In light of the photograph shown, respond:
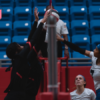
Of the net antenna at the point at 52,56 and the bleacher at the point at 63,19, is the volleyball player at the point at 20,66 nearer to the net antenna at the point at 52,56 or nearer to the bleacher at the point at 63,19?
the net antenna at the point at 52,56

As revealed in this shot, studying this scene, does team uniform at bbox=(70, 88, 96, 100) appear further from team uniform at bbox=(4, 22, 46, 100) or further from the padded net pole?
the padded net pole

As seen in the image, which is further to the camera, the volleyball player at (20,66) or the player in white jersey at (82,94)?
the player in white jersey at (82,94)

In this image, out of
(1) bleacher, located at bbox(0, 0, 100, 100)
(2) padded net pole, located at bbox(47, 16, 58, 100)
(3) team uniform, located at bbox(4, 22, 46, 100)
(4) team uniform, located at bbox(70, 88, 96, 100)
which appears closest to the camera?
(2) padded net pole, located at bbox(47, 16, 58, 100)

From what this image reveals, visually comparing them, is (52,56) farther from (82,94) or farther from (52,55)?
(82,94)

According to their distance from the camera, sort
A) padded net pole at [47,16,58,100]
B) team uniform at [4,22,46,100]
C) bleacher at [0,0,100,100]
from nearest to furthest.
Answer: padded net pole at [47,16,58,100] < team uniform at [4,22,46,100] < bleacher at [0,0,100,100]

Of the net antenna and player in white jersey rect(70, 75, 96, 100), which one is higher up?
the net antenna

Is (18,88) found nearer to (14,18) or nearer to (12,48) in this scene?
(12,48)

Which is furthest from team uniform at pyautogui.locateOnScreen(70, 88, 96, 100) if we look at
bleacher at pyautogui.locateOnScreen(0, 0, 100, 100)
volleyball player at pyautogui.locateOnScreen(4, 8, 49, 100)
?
bleacher at pyautogui.locateOnScreen(0, 0, 100, 100)

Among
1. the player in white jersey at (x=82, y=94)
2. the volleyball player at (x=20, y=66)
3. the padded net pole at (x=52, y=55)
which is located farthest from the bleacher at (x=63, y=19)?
the padded net pole at (x=52, y=55)

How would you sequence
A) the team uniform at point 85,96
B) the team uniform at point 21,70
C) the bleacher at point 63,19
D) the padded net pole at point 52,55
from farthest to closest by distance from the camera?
the bleacher at point 63,19 < the team uniform at point 85,96 < the team uniform at point 21,70 < the padded net pole at point 52,55

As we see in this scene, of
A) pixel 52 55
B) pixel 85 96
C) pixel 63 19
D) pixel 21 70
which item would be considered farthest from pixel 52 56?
pixel 63 19

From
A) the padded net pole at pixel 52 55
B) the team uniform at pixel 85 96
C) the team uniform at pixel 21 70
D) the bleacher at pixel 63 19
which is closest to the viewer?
the padded net pole at pixel 52 55

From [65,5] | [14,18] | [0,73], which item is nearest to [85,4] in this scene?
[65,5]

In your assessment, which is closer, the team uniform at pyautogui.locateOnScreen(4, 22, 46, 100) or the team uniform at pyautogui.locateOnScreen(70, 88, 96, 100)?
the team uniform at pyautogui.locateOnScreen(4, 22, 46, 100)
